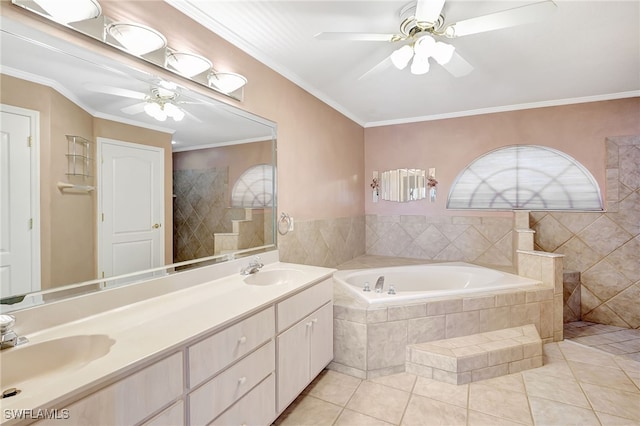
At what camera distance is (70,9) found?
49.4 inches

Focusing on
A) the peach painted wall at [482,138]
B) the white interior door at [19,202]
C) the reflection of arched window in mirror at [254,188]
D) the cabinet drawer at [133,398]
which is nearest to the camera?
the cabinet drawer at [133,398]

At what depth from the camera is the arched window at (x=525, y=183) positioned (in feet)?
11.7

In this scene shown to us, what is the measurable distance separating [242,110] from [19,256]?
152 centimetres

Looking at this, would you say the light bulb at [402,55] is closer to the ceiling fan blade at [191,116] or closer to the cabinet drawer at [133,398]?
the ceiling fan blade at [191,116]

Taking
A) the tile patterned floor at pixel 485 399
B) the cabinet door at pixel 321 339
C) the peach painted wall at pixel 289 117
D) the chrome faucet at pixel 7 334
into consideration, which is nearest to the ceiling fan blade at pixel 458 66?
the peach painted wall at pixel 289 117

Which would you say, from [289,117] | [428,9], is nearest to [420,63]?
[428,9]

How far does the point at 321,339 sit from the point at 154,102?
Answer: 1792 millimetres

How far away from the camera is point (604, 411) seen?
1897mm

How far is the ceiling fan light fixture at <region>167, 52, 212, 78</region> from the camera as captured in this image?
5.55 feet

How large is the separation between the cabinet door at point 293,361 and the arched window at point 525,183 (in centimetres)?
304

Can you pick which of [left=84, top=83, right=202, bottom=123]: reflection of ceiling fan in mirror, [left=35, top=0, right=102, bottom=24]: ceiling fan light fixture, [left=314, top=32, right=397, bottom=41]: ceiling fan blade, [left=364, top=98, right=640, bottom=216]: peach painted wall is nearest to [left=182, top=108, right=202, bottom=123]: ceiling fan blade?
[left=84, top=83, right=202, bottom=123]: reflection of ceiling fan in mirror

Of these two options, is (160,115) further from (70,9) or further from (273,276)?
(273,276)

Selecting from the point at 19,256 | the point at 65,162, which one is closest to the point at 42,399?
the point at 19,256

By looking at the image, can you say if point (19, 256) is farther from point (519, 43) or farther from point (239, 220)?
point (519, 43)
